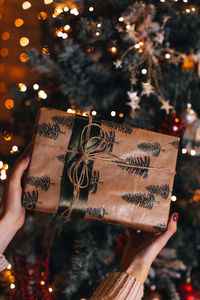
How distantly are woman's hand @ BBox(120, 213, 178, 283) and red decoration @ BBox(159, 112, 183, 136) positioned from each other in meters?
0.31

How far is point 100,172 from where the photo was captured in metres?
0.84

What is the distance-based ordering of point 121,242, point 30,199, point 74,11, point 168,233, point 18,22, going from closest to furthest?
point 30,199 < point 168,233 < point 74,11 < point 121,242 < point 18,22

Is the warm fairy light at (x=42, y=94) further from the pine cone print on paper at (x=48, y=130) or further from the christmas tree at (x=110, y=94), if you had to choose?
the pine cone print on paper at (x=48, y=130)

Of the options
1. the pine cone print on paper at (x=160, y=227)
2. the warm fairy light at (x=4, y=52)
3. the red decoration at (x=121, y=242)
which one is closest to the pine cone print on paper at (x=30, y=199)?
the pine cone print on paper at (x=160, y=227)

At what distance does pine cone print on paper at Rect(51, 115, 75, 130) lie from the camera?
0.83 metres

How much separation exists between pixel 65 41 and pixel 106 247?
829mm

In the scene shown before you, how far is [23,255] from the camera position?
1271 mm

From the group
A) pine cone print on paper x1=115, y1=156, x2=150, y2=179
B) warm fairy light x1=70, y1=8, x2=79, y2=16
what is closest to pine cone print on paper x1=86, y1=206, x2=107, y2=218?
pine cone print on paper x1=115, y1=156, x2=150, y2=179

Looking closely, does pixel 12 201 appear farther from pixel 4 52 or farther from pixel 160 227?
pixel 4 52

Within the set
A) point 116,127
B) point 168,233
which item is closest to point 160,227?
point 168,233

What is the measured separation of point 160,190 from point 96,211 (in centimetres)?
21

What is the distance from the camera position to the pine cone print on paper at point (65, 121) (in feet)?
2.71

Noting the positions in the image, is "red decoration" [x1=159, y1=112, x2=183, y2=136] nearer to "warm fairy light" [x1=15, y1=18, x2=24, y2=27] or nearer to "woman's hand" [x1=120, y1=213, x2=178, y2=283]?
"woman's hand" [x1=120, y1=213, x2=178, y2=283]

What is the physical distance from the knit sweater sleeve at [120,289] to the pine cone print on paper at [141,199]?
0.80 feet
